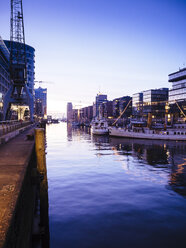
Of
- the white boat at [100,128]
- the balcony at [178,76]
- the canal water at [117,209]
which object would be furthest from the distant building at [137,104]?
the canal water at [117,209]

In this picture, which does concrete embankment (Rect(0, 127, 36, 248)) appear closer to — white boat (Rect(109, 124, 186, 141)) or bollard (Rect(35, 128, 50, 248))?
bollard (Rect(35, 128, 50, 248))

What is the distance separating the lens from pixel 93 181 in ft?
67.1

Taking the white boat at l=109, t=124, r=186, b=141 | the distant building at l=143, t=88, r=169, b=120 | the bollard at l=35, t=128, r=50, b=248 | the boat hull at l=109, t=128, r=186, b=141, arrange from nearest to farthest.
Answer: the bollard at l=35, t=128, r=50, b=248 → the boat hull at l=109, t=128, r=186, b=141 → the white boat at l=109, t=124, r=186, b=141 → the distant building at l=143, t=88, r=169, b=120

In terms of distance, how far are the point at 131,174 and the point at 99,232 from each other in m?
12.3

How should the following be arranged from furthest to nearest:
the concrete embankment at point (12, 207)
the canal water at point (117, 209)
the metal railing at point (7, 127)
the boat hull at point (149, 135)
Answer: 1. the boat hull at point (149, 135)
2. the metal railing at point (7, 127)
3. the canal water at point (117, 209)
4. the concrete embankment at point (12, 207)

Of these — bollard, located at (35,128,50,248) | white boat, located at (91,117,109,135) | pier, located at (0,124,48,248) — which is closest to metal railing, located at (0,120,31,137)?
pier, located at (0,124,48,248)

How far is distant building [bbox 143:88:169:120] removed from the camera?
167375mm

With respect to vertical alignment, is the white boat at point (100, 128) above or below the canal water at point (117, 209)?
above

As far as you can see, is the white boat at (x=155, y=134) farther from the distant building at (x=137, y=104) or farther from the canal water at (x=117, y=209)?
the distant building at (x=137, y=104)

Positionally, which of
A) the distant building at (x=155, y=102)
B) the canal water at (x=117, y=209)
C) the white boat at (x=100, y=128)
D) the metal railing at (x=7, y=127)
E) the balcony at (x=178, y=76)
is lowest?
the canal water at (x=117, y=209)

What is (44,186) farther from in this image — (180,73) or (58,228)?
(180,73)

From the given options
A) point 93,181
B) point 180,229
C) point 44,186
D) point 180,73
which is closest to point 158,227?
point 180,229

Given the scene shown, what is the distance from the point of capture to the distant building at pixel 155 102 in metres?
167

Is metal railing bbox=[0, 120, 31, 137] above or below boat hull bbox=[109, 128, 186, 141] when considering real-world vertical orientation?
above
